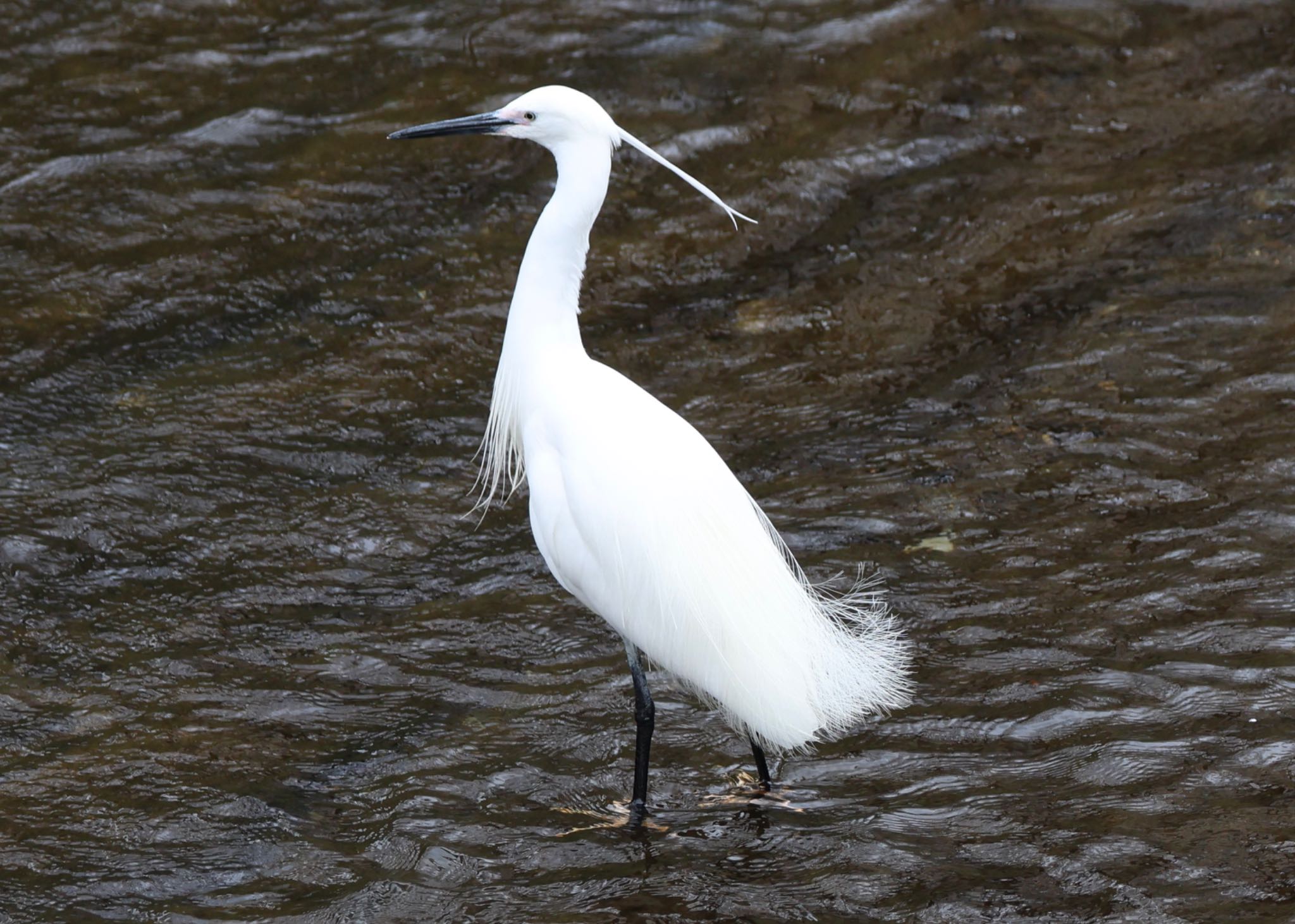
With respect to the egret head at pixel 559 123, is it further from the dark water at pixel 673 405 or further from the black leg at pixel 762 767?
the dark water at pixel 673 405

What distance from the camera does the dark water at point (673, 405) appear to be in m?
3.49

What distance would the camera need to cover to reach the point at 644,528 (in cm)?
363

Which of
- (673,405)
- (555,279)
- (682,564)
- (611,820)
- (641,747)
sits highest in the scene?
(555,279)

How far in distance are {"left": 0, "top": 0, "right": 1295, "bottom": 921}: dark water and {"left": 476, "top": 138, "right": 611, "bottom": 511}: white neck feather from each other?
0.91 metres

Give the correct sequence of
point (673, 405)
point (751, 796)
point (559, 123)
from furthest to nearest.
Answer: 1. point (673, 405)
2. point (751, 796)
3. point (559, 123)

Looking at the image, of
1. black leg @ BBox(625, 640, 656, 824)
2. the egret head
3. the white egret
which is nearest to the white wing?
the white egret

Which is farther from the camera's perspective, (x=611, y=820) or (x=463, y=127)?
(x=463, y=127)

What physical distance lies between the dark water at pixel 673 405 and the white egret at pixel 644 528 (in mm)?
278

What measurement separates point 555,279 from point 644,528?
2.42 ft

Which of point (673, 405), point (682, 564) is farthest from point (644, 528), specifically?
point (673, 405)

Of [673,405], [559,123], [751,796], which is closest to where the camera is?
[559,123]

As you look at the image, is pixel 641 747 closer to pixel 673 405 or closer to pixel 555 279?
Answer: pixel 555 279

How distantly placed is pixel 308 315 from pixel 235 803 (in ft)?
8.93

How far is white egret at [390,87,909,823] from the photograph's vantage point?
3.62 m
